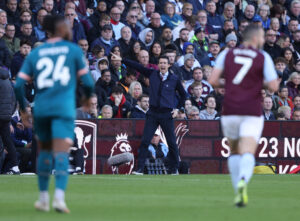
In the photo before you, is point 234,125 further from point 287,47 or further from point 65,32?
point 287,47

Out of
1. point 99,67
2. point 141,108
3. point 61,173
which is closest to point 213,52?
point 99,67

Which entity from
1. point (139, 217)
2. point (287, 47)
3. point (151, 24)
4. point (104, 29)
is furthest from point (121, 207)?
point (287, 47)

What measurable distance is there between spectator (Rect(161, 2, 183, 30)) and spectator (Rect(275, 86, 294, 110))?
3.42 meters

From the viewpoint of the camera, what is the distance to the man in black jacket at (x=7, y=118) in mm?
17391

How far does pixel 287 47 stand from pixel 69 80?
16.7 meters

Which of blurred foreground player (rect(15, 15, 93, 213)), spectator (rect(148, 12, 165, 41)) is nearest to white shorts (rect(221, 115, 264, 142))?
blurred foreground player (rect(15, 15, 93, 213))

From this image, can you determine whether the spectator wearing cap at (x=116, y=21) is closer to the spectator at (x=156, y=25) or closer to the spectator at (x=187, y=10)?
the spectator at (x=156, y=25)

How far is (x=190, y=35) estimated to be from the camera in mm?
23844

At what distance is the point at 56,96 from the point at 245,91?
233 cm

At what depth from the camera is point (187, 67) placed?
73.2 feet

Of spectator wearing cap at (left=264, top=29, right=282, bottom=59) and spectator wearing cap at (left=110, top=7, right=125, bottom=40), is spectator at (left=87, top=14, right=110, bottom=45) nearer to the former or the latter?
spectator wearing cap at (left=110, top=7, right=125, bottom=40)

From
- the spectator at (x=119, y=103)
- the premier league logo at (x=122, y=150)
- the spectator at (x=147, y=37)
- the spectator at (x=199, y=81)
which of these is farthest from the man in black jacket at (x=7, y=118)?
the spectator at (x=147, y=37)

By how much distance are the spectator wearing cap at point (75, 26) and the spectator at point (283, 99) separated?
518 centimetres

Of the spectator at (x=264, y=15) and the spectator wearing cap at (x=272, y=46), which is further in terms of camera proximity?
the spectator at (x=264, y=15)
